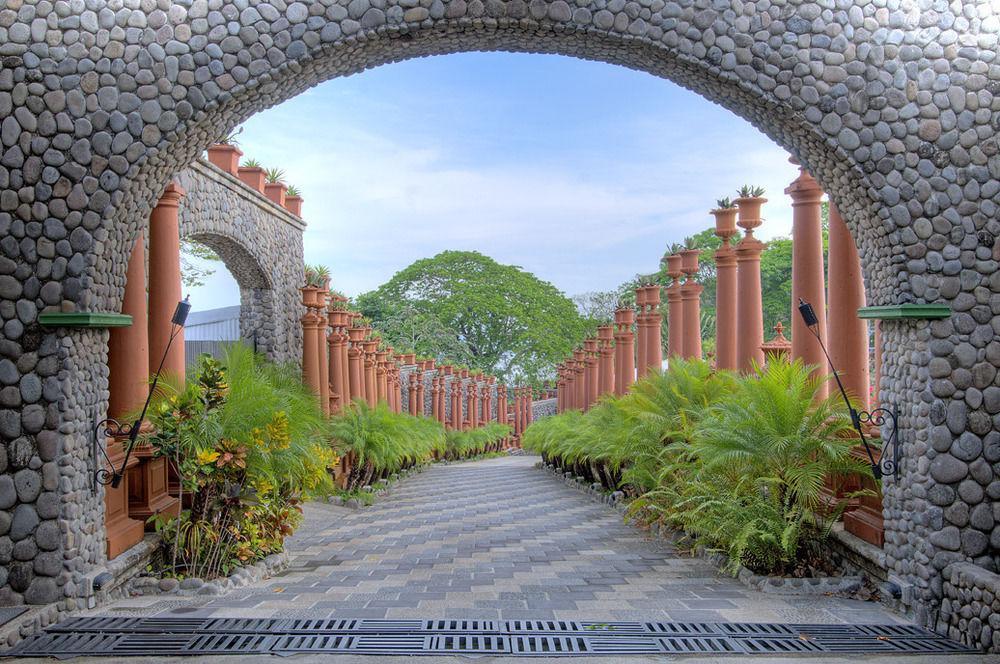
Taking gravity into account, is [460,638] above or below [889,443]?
below

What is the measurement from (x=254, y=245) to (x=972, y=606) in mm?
12125

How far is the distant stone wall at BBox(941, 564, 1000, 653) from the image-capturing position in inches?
187

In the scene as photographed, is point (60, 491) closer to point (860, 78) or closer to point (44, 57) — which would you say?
point (44, 57)

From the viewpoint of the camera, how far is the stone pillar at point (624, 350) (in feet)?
62.9

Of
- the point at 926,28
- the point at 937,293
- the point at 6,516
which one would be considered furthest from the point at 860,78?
the point at 6,516

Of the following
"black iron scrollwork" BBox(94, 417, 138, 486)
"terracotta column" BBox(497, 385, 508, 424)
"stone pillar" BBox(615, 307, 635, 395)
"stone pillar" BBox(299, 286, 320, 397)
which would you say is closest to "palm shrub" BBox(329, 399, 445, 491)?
"stone pillar" BBox(299, 286, 320, 397)

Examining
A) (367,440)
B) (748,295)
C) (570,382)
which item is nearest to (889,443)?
(748,295)

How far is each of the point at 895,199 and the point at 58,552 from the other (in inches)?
238

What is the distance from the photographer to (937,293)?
217 inches

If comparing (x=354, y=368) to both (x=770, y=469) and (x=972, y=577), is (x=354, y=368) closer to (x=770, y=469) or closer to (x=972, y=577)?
(x=770, y=469)

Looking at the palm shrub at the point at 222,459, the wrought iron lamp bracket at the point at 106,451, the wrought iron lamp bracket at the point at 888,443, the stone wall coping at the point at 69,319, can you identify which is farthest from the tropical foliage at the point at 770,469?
the stone wall coping at the point at 69,319

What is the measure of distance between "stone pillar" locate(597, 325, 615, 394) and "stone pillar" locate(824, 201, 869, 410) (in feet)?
50.1

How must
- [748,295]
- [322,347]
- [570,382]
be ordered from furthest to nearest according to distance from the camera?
[570,382]
[322,347]
[748,295]

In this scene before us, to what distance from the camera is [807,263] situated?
7.77 metres
